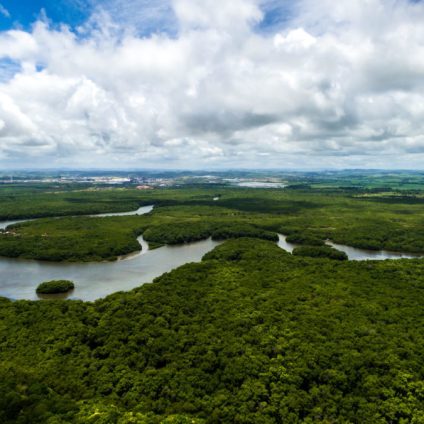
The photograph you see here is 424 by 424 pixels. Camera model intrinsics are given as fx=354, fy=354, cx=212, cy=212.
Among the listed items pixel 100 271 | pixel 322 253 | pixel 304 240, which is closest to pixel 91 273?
pixel 100 271

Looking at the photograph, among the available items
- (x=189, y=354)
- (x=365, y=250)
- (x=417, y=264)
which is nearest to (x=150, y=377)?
(x=189, y=354)

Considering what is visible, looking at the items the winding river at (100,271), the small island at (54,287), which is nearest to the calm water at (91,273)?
the winding river at (100,271)

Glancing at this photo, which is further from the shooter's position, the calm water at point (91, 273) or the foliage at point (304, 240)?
the foliage at point (304, 240)

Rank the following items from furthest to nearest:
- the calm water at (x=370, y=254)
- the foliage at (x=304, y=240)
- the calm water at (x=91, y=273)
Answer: the foliage at (x=304, y=240), the calm water at (x=370, y=254), the calm water at (x=91, y=273)

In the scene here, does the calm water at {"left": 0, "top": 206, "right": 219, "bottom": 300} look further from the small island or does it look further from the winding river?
the small island

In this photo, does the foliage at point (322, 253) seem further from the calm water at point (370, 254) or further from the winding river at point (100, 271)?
the winding river at point (100, 271)
